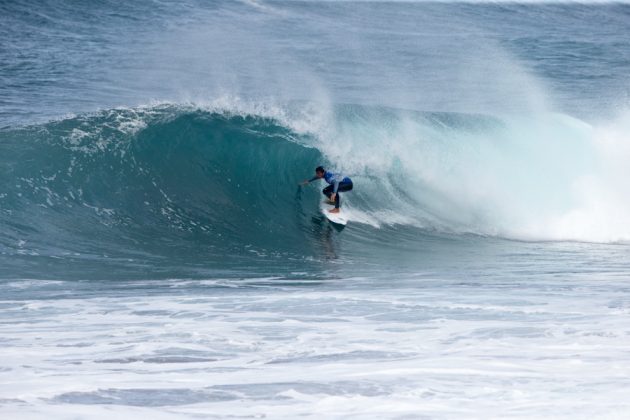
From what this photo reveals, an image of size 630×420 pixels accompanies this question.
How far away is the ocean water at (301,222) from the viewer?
6289mm

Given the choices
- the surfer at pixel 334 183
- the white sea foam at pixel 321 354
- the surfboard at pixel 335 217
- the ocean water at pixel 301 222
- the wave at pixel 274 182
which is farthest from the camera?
the surfboard at pixel 335 217

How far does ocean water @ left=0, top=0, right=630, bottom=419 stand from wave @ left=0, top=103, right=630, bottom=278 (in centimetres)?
5

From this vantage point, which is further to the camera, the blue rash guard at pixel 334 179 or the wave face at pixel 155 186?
the blue rash guard at pixel 334 179

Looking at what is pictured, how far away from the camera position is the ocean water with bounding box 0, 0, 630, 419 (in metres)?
6.29

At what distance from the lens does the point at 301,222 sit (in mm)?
13891

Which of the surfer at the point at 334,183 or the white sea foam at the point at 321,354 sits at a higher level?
the surfer at the point at 334,183

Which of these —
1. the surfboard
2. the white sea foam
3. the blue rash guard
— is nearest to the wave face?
the surfboard

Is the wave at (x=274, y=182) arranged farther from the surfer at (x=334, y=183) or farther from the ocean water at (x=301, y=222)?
the surfer at (x=334, y=183)

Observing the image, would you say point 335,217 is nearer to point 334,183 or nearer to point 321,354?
point 334,183

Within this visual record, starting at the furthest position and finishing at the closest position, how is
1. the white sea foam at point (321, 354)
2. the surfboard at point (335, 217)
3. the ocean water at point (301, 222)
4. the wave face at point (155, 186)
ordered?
the surfboard at point (335, 217), the wave face at point (155, 186), the ocean water at point (301, 222), the white sea foam at point (321, 354)

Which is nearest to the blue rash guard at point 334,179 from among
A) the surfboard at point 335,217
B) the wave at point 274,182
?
the surfboard at point 335,217

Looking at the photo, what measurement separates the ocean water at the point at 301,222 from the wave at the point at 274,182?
5cm

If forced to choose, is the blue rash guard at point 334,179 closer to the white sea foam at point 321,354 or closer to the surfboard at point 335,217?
the surfboard at point 335,217

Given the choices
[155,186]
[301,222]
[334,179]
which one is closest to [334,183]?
[334,179]
